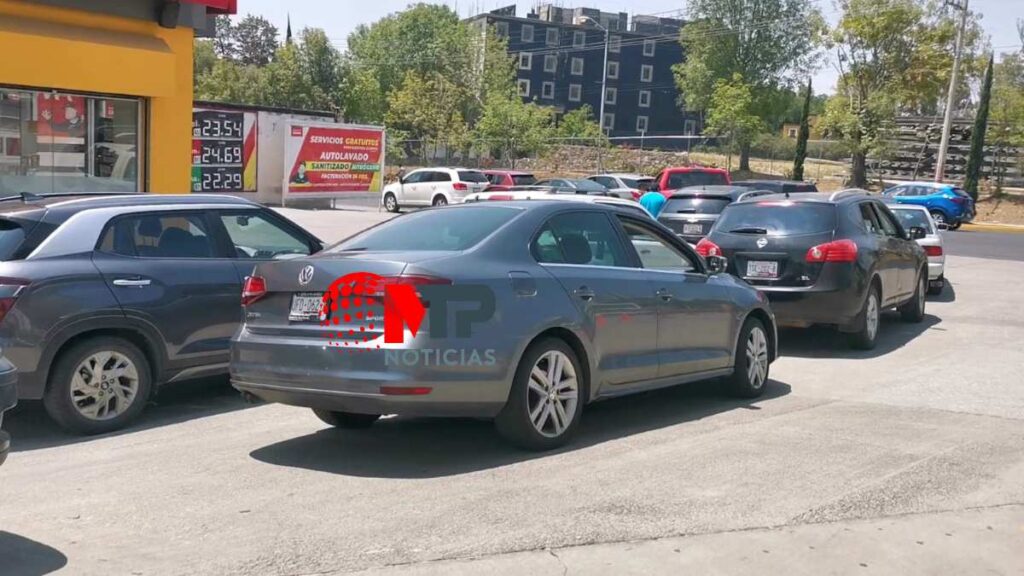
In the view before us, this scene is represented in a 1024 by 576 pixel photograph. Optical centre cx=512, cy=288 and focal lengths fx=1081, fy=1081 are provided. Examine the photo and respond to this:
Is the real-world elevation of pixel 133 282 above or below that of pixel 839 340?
above

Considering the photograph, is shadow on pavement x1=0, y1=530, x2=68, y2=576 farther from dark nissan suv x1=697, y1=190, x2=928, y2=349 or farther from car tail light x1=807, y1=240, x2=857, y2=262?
car tail light x1=807, y1=240, x2=857, y2=262

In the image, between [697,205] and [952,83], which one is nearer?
[697,205]

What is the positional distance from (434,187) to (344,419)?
1280 inches

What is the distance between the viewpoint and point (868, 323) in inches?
452

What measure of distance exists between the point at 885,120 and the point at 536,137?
17.8 metres

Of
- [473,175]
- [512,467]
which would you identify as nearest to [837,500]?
[512,467]

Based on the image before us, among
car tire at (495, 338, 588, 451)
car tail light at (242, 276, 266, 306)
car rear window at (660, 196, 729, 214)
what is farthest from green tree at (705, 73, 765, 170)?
car tail light at (242, 276, 266, 306)

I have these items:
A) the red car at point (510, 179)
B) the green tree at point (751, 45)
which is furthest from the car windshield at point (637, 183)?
the green tree at point (751, 45)

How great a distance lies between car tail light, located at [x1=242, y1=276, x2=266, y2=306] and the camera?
6.69m

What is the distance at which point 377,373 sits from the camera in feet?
19.9

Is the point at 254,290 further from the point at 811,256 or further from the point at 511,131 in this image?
the point at 511,131

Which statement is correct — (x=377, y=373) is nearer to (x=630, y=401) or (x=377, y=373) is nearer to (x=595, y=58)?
(x=630, y=401)

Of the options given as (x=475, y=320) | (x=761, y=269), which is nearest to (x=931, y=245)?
(x=761, y=269)

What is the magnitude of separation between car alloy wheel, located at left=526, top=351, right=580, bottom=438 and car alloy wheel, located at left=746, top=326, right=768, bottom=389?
7.76 ft
